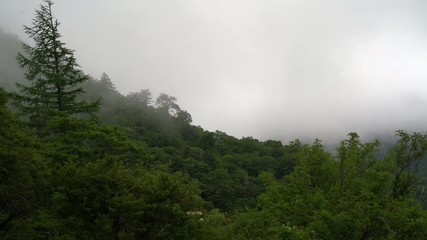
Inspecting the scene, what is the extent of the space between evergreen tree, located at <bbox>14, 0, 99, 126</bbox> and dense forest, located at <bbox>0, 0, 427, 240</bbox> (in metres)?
0.05

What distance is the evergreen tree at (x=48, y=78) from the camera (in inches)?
Result: 689

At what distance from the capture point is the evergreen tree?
57.4ft

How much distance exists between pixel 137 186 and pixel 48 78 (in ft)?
31.9

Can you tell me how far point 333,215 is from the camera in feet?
41.9

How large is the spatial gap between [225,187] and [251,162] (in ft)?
101

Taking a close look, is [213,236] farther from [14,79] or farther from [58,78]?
[14,79]

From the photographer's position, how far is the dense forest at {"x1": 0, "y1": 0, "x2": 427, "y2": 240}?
1054 cm

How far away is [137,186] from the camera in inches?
429

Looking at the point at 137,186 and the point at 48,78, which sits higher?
the point at 48,78

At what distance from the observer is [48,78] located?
17.7 m

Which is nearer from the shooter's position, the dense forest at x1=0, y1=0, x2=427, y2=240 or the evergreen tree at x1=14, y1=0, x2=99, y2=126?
the dense forest at x1=0, y1=0, x2=427, y2=240

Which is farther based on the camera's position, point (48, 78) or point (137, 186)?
point (48, 78)

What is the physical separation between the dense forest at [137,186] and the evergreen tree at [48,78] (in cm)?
5

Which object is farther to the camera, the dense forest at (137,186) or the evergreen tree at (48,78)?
the evergreen tree at (48,78)
